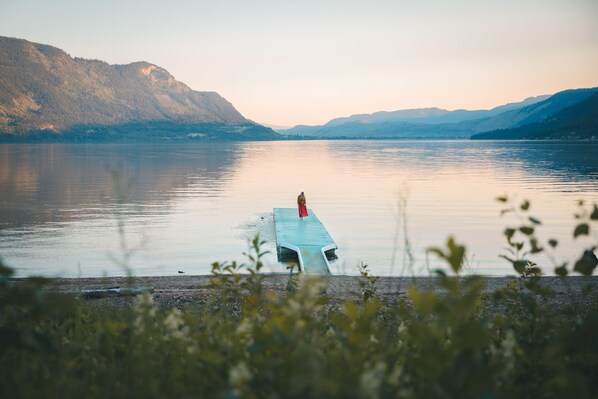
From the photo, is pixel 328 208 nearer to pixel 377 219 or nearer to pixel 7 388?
pixel 377 219

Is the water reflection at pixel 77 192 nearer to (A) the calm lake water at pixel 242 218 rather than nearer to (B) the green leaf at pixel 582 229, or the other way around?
(A) the calm lake water at pixel 242 218

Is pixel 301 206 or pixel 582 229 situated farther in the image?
pixel 301 206

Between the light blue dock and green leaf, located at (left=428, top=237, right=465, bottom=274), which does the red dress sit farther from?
green leaf, located at (left=428, top=237, right=465, bottom=274)

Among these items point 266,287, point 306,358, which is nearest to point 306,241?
point 266,287

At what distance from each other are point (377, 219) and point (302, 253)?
1219 cm

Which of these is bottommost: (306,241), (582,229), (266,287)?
(306,241)

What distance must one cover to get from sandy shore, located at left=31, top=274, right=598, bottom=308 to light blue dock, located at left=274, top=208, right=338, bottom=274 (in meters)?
1.55

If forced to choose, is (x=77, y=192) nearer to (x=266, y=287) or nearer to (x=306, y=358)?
(x=266, y=287)

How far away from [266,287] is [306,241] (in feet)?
26.4

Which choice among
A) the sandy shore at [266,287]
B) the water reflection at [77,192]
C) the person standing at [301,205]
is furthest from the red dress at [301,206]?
the sandy shore at [266,287]

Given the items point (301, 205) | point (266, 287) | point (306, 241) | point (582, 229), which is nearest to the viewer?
point (582, 229)

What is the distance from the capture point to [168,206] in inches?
1417

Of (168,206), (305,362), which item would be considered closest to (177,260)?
(168,206)

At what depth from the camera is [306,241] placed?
71.6 feet
